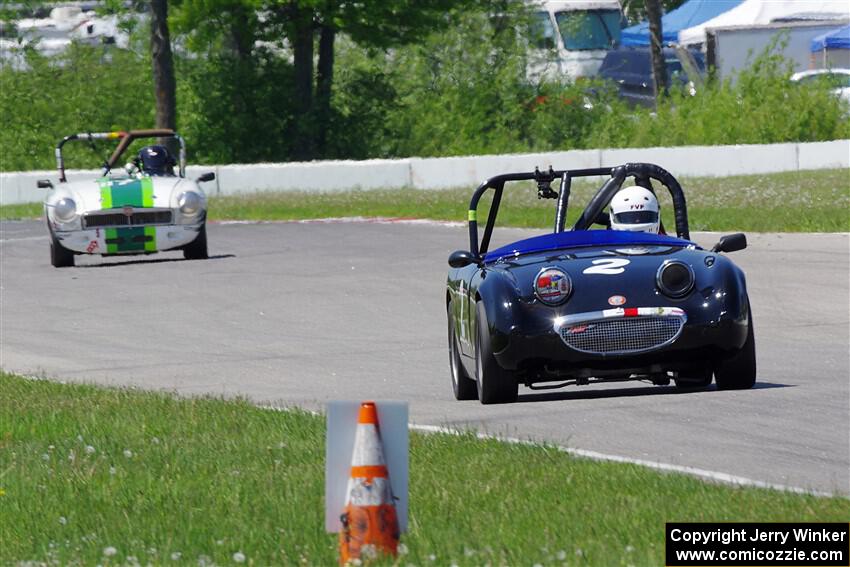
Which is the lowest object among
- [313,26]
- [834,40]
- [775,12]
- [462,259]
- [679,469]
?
[834,40]

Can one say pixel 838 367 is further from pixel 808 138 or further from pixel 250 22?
pixel 250 22

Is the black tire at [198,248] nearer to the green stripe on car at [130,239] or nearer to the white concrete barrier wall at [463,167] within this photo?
the green stripe on car at [130,239]

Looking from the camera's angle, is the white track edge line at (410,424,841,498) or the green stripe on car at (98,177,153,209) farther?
the green stripe on car at (98,177,153,209)

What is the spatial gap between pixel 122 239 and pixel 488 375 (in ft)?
37.4

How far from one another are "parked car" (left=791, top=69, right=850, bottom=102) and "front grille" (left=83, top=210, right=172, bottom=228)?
20.9 meters

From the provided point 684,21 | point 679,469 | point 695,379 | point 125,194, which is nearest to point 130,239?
point 125,194

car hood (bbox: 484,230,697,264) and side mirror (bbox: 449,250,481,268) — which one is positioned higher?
car hood (bbox: 484,230,697,264)

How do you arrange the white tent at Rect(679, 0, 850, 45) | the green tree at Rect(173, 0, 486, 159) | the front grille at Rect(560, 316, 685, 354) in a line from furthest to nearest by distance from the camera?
1. the white tent at Rect(679, 0, 850, 45)
2. the green tree at Rect(173, 0, 486, 159)
3. the front grille at Rect(560, 316, 685, 354)

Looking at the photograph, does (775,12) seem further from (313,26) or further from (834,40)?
(313,26)

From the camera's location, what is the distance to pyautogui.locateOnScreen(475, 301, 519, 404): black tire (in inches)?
367

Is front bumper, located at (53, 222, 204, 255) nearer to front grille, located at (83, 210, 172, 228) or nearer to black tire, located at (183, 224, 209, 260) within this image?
front grille, located at (83, 210, 172, 228)

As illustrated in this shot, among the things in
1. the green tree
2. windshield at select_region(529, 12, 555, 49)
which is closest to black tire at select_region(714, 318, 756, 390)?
the green tree

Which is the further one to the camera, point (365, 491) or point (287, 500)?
point (287, 500)

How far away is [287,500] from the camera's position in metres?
6.94
